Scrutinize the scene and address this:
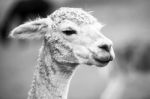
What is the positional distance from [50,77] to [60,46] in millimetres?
289

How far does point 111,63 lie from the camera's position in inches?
482

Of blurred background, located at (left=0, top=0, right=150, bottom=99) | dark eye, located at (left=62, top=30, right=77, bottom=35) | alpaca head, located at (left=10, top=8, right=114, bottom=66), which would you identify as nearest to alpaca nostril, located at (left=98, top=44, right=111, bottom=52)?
alpaca head, located at (left=10, top=8, right=114, bottom=66)

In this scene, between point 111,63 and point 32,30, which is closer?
point 32,30

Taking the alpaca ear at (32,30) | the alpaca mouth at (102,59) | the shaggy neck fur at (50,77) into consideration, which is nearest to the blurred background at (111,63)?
the alpaca ear at (32,30)

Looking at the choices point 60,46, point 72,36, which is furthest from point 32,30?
point 72,36

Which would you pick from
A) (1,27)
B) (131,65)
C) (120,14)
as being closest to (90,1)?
(120,14)

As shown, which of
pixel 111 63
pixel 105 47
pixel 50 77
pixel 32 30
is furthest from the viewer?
pixel 111 63

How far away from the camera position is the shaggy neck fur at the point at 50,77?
5375 millimetres

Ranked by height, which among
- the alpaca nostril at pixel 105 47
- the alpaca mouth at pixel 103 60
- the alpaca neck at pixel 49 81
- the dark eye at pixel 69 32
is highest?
the dark eye at pixel 69 32

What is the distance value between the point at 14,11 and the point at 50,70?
1543 centimetres

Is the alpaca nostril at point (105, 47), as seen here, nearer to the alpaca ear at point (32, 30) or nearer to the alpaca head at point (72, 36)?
the alpaca head at point (72, 36)

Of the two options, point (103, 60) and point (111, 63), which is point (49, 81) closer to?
point (103, 60)

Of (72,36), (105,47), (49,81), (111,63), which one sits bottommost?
(49,81)

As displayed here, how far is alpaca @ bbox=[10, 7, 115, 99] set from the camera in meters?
5.28
